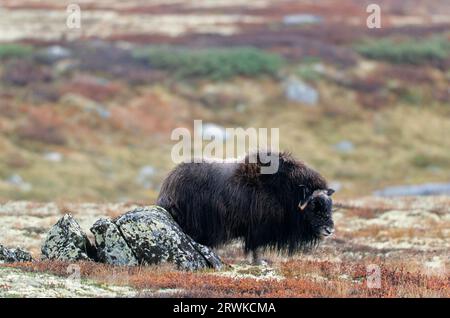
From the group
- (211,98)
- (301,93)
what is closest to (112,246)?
(211,98)

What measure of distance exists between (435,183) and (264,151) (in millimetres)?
25679

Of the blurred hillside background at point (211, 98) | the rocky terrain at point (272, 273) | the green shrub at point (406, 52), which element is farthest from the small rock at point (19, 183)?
the green shrub at point (406, 52)

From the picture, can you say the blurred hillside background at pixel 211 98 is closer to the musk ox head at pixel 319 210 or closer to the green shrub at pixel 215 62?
the green shrub at pixel 215 62

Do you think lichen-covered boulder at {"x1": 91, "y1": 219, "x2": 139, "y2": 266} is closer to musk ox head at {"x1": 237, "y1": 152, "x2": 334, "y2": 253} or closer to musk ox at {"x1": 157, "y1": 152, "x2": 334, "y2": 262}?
musk ox at {"x1": 157, "y1": 152, "x2": 334, "y2": 262}

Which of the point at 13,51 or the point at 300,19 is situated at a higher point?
the point at 300,19

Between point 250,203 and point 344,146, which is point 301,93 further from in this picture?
point 250,203

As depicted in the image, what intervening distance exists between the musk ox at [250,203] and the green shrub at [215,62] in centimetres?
3573

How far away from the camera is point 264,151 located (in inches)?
513

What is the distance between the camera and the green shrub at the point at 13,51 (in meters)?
48.8

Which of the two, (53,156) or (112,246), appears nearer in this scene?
(112,246)

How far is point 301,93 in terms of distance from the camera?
4641cm

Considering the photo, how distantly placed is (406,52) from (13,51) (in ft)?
90.1

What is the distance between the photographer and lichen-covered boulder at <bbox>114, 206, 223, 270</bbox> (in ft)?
38.7

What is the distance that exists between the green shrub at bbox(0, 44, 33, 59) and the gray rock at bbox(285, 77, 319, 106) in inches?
690
